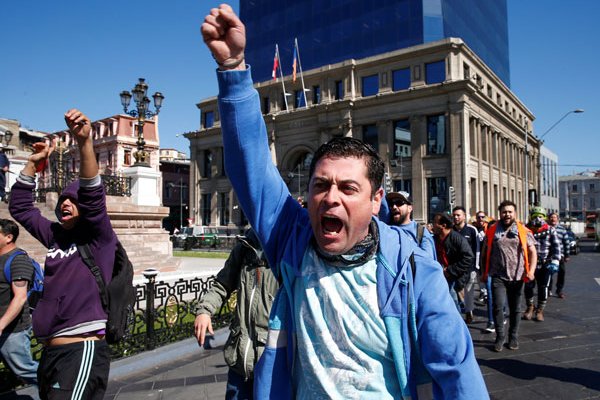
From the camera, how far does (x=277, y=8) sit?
2071 inches

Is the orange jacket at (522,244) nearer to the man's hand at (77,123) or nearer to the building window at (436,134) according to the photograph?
the man's hand at (77,123)

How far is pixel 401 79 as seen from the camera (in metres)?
38.3

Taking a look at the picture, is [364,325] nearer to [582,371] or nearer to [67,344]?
[67,344]

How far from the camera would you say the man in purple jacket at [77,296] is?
2.59 metres

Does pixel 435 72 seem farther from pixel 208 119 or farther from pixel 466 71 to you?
pixel 208 119

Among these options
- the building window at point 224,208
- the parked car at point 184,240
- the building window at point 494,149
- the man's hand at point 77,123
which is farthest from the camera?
the building window at point 224,208

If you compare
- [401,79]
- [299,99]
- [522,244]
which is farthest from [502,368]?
[299,99]

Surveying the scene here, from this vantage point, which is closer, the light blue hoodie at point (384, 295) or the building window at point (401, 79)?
the light blue hoodie at point (384, 295)

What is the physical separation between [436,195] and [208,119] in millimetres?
30581

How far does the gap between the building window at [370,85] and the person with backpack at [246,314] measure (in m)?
38.6

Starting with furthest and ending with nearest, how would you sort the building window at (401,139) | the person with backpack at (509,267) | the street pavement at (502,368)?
the building window at (401,139), the person with backpack at (509,267), the street pavement at (502,368)

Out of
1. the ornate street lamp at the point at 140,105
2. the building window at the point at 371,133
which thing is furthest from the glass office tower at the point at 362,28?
the ornate street lamp at the point at 140,105

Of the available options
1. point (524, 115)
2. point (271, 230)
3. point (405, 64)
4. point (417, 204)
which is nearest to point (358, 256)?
point (271, 230)

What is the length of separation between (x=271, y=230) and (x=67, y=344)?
1921mm
